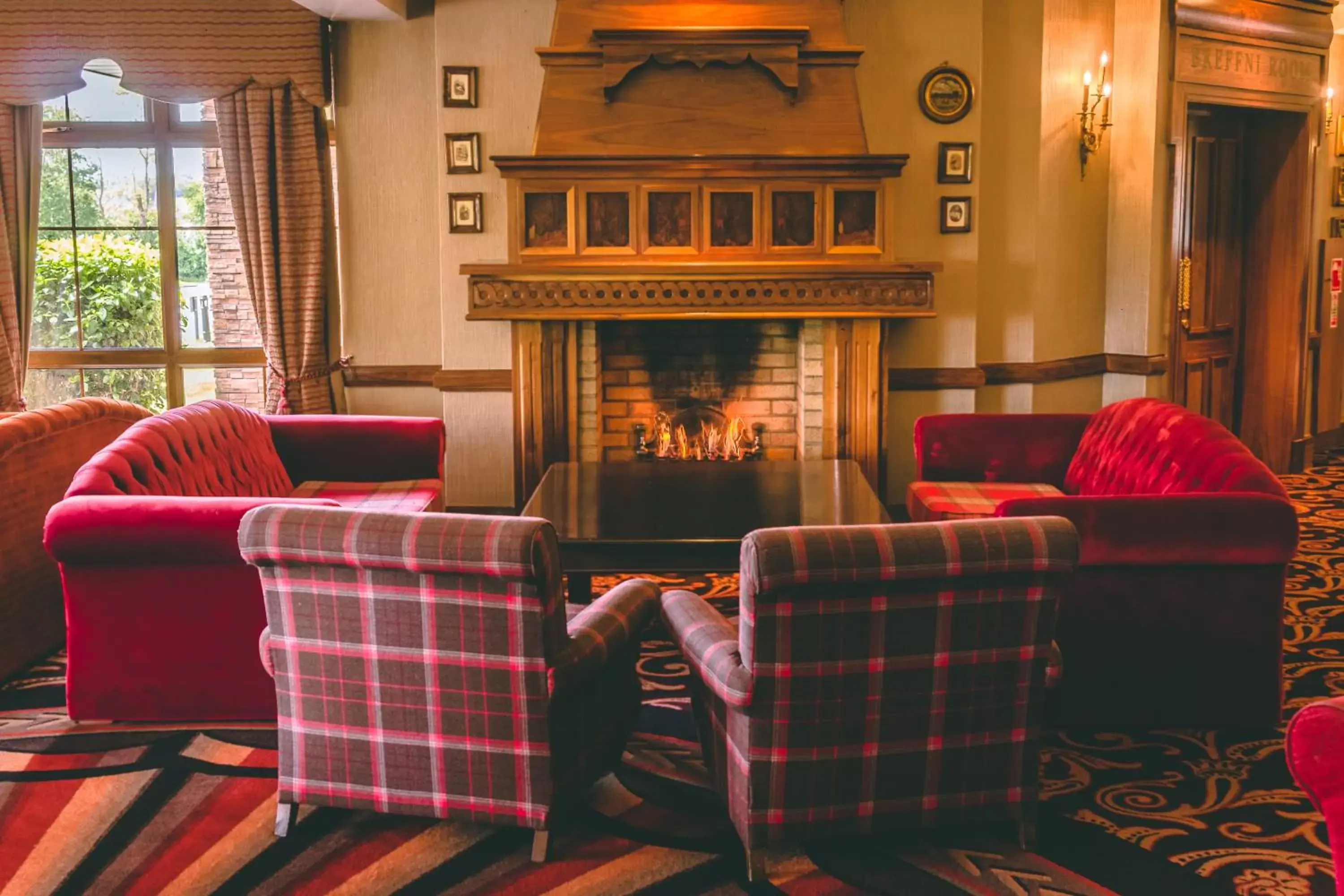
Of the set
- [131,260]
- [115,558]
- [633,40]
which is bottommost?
[115,558]

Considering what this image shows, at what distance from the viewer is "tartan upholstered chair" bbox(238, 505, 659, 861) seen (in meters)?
2.60

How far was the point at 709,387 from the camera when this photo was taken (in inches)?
249

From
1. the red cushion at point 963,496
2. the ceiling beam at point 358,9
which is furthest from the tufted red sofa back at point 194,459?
the red cushion at point 963,496

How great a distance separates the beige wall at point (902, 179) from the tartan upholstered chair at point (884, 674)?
3707 millimetres

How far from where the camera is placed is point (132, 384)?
6676 mm

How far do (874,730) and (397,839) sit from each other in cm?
115

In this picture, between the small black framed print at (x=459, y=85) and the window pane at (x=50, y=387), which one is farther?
the window pane at (x=50, y=387)

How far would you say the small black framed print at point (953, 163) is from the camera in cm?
620

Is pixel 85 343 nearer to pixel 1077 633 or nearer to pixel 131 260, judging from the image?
pixel 131 260

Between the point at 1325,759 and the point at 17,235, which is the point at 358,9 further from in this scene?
the point at 1325,759

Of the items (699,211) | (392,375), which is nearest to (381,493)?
(392,375)

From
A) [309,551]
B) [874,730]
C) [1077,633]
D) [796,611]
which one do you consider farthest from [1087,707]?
[309,551]

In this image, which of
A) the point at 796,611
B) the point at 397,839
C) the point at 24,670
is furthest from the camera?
the point at 24,670

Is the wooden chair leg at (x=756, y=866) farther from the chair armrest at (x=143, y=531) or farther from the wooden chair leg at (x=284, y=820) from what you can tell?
the chair armrest at (x=143, y=531)
